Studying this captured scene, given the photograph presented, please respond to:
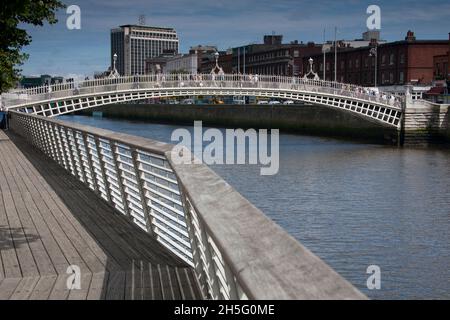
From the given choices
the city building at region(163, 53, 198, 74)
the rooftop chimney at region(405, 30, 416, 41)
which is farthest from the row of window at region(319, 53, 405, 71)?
the city building at region(163, 53, 198, 74)

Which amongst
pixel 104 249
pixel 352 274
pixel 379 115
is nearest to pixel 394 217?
pixel 352 274

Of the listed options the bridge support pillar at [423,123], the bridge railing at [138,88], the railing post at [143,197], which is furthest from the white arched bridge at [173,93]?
the railing post at [143,197]

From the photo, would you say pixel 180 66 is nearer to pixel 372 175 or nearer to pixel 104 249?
pixel 372 175

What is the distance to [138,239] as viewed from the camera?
17.4 ft

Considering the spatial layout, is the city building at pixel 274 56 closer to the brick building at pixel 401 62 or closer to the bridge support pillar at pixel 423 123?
the brick building at pixel 401 62

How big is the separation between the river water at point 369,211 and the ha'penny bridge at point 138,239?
373 centimetres

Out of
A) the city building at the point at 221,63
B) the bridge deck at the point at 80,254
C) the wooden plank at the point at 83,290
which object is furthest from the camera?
the city building at the point at 221,63

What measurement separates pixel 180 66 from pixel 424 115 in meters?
97.1

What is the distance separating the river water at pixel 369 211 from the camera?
9.94 metres

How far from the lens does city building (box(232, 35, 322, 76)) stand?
84.1 m

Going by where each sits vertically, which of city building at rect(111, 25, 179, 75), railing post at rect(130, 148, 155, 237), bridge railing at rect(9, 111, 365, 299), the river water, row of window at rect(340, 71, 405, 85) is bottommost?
the river water

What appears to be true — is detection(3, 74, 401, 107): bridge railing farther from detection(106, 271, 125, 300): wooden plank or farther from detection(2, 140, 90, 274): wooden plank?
detection(106, 271, 125, 300): wooden plank

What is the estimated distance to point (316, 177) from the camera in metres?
21.8

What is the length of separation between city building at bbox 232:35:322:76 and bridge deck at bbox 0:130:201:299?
71166mm
